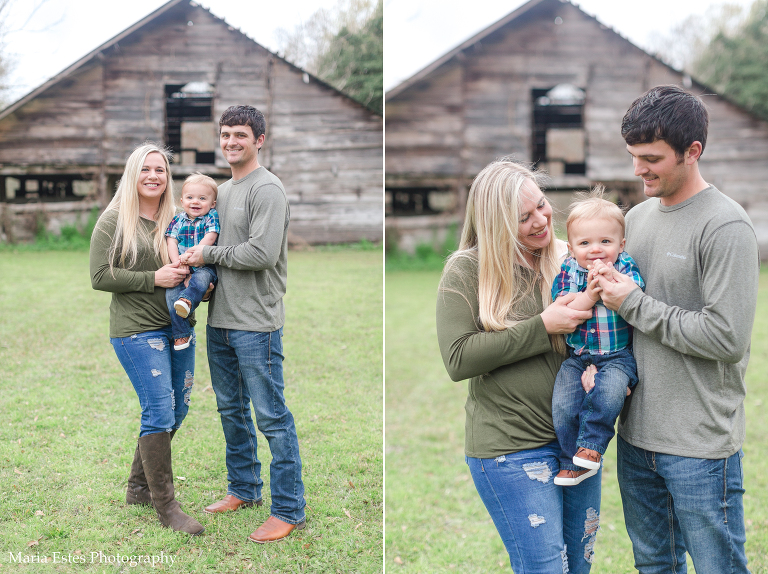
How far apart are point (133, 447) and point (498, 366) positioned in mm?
2719

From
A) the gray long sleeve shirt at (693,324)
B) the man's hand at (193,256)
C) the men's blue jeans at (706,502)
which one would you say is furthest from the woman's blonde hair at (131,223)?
the men's blue jeans at (706,502)

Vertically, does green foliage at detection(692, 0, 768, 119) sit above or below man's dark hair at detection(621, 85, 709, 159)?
above

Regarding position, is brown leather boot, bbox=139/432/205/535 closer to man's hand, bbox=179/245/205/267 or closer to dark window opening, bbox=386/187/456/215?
man's hand, bbox=179/245/205/267

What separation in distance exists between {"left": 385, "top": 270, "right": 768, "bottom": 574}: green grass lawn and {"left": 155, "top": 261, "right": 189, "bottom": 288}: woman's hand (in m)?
1.87

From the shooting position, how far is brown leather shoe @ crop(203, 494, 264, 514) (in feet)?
10.5

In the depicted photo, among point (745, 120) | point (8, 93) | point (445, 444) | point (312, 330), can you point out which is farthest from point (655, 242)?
point (745, 120)

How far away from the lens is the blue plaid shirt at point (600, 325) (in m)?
1.91

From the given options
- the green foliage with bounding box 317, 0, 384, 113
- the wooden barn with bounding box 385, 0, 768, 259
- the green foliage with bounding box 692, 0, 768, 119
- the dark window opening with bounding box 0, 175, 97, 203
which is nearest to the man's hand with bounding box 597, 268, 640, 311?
the green foliage with bounding box 317, 0, 384, 113

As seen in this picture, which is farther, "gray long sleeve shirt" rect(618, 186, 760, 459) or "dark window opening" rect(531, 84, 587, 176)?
"dark window opening" rect(531, 84, 587, 176)

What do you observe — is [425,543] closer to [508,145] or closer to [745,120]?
[508,145]

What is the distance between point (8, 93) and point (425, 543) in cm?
768

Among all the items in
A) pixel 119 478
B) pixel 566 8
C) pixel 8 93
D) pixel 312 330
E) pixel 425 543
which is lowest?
pixel 425 543

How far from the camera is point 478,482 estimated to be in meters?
2.01

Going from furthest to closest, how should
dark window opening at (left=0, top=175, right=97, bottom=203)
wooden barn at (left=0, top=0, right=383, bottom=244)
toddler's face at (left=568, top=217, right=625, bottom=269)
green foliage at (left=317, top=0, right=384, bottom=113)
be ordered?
dark window opening at (left=0, top=175, right=97, bottom=203)
wooden barn at (left=0, top=0, right=383, bottom=244)
green foliage at (left=317, top=0, right=384, bottom=113)
toddler's face at (left=568, top=217, right=625, bottom=269)
